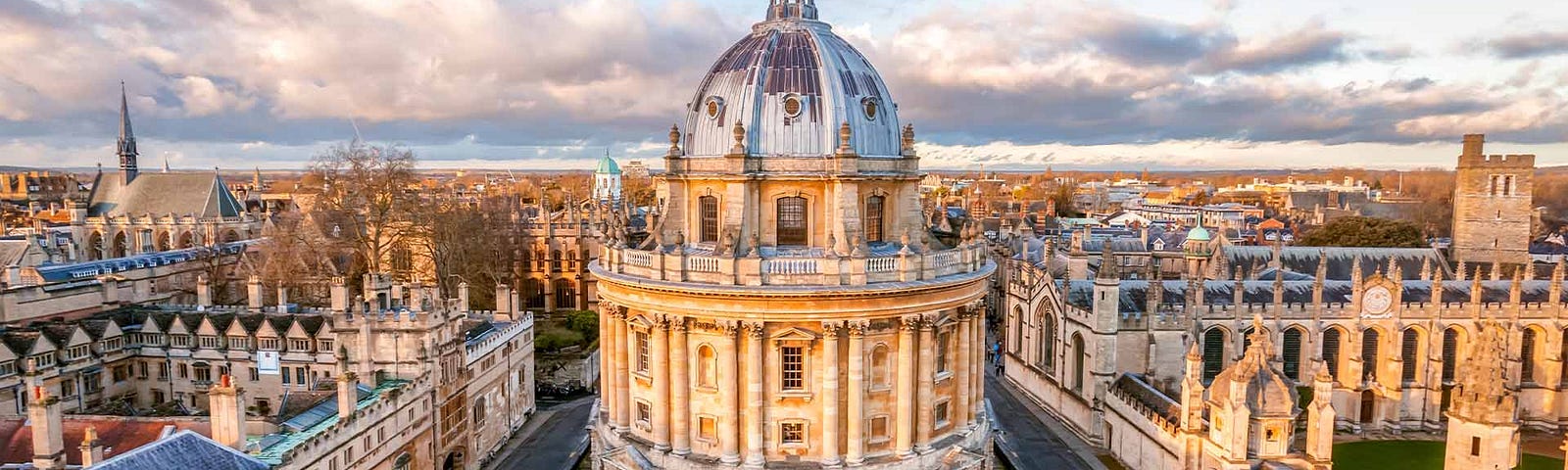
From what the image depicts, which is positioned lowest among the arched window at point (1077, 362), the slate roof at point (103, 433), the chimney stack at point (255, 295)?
the arched window at point (1077, 362)

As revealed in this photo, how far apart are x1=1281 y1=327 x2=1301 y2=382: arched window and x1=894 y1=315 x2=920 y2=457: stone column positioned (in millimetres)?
24271

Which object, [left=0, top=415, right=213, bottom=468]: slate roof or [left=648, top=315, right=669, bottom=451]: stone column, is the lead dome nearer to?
[left=648, top=315, right=669, bottom=451]: stone column

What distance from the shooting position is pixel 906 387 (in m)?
27.3

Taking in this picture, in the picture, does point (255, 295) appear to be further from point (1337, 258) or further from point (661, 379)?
point (1337, 258)

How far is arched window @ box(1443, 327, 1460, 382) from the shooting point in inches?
1660

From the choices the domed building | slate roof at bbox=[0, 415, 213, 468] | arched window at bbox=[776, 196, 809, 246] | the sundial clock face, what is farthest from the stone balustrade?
the sundial clock face

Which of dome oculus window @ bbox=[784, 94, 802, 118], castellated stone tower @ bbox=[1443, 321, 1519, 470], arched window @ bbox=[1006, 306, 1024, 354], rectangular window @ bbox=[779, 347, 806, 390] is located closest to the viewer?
castellated stone tower @ bbox=[1443, 321, 1519, 470]

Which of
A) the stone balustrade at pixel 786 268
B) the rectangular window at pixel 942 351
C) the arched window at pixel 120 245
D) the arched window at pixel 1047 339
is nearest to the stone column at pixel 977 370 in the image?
the rectangular window at pixel 942 351

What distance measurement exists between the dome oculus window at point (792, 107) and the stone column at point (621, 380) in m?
8.70

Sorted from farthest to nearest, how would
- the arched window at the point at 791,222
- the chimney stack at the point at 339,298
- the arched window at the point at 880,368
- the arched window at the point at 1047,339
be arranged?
the arched window at the point at 1047,339 → the chimney stack at the point at 339,298 → the arched window at the point at 791,222 → the arched window at the point at 880,368

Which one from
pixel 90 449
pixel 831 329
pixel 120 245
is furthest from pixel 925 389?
pixel 120 245

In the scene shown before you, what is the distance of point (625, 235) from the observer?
3084 cm

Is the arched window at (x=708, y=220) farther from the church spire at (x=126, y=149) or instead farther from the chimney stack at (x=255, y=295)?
the church spire at (x=126, y=149)

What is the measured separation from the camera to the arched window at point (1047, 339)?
145 ft
